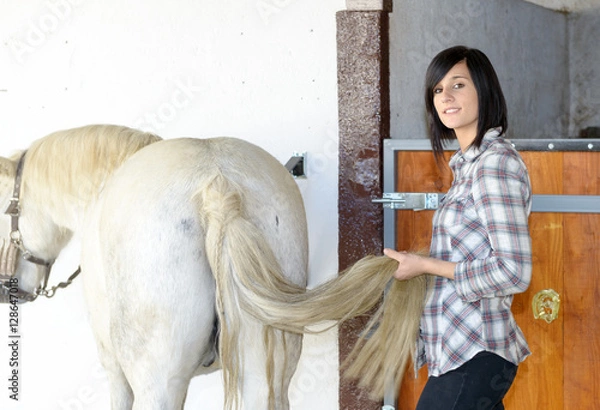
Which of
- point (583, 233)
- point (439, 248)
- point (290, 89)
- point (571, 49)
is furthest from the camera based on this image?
point (571, 49)

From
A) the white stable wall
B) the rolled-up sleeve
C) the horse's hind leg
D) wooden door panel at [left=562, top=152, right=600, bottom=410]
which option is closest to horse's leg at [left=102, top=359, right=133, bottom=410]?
the horse's hind leg

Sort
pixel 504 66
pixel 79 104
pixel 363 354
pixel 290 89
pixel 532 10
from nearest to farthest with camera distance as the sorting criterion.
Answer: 1. pixel 363 354
2. pixel 290 89
3. pixel 79 104
4. pixel 504 66
5. pixel 532 10

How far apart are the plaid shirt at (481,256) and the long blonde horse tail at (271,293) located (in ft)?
0.25

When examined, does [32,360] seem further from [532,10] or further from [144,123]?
[532,10]

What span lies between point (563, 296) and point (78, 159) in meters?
1.66

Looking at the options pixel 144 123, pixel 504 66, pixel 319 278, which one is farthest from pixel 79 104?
pixel 504 66

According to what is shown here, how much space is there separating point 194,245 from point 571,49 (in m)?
4.44

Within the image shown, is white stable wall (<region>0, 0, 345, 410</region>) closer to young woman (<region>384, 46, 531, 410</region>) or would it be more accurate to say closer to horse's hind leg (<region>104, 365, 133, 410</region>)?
A: horse's hind leg (<region>104, 365, 133, 410</region>)

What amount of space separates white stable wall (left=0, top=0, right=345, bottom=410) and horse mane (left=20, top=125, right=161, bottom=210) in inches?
30.6

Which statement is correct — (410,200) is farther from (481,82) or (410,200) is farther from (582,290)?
(481,82)

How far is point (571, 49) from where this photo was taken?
18.4ft

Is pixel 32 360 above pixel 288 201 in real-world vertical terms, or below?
below

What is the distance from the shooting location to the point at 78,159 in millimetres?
2520

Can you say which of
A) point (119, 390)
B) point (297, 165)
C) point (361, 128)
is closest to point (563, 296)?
point (361, 128)
